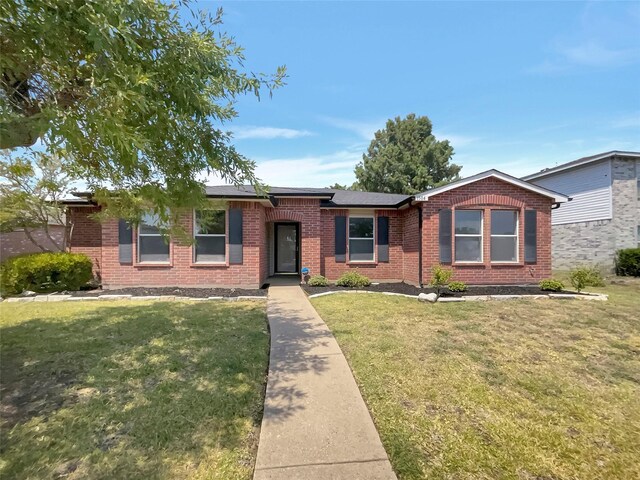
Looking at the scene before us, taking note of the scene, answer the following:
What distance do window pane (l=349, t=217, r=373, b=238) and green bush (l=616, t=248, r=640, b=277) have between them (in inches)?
454

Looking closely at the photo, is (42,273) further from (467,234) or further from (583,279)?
(583,279)

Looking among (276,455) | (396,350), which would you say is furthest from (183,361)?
(396,350)

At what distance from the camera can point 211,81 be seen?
3.62m

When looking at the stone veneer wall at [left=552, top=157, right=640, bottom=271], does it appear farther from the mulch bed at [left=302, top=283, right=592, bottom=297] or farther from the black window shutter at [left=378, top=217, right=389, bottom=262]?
the black window shutter at [left=378, top=217, right=389, bottom=262]

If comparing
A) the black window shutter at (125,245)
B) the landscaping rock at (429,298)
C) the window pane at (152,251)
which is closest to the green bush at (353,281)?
the landscaping rock at (429,298)

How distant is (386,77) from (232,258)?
8060 mm

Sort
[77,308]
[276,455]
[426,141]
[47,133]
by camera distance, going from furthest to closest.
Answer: [426,141]
[77,308]
[276,455]
[47,133]

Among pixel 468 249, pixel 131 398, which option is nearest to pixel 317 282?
pixel 468 249

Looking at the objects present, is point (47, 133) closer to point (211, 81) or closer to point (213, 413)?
point (211, 81)

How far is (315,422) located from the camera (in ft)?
9.66

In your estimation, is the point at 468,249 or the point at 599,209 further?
the point at 599,209

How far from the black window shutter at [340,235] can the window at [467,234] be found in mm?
3875

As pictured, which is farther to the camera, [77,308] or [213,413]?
[77,308]

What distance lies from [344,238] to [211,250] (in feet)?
15.7
